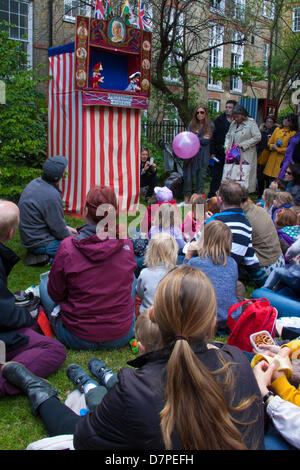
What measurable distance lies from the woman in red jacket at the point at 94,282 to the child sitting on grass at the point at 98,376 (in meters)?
0.29

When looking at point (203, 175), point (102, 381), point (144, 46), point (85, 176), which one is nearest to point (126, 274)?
point (102, 381)

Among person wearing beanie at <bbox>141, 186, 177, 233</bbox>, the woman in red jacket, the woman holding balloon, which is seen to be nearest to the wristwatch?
the woman in red jacket

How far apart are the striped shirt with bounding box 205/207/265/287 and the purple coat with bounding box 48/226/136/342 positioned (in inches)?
55.1

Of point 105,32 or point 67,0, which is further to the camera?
point 67,0

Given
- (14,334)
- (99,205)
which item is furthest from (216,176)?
(14,334)

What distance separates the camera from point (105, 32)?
7387 millimetres

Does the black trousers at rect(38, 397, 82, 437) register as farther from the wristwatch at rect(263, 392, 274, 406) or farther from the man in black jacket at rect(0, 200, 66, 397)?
the wristwatch at rect(263, 392, 274, 406)

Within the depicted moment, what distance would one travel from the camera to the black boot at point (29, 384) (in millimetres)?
2604

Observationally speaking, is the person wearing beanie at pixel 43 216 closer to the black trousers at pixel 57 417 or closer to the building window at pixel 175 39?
the black trousers at pixel 57 417

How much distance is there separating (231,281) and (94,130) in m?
4.79

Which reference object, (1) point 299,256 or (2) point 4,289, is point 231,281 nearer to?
(1) point 299,256

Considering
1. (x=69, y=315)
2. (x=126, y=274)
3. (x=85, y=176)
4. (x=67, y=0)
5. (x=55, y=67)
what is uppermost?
(x=67, y=0)

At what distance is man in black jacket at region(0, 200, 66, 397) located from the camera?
2802mm

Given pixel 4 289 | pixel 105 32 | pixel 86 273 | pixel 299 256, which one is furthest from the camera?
pixel 105 32
